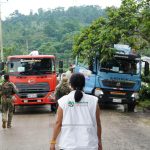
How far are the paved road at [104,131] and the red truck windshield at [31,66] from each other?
1647 millimetres

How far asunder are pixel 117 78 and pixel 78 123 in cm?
1511

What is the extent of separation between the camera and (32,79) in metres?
18.9

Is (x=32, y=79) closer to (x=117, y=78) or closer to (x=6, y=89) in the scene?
(x=117, y=78)

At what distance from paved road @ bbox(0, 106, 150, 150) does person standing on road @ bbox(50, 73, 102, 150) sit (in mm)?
5853

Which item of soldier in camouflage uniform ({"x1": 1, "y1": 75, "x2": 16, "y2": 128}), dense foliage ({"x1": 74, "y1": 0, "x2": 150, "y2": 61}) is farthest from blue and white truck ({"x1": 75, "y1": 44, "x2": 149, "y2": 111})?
soldier in camouflage uniform ({"x1": 1, "y1": 75, "x2": 16, "y2": 128})

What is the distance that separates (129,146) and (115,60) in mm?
9291

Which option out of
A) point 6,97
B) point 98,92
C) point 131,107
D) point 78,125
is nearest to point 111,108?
point 131,107

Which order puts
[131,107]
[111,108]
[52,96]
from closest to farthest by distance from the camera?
1. [52,96]
2. [131,107]
3. [111,108]

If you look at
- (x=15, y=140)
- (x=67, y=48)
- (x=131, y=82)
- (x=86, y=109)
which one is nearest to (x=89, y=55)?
(x=131, y=82)

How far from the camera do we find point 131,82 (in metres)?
20.4

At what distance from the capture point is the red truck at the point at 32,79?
18.8 meters

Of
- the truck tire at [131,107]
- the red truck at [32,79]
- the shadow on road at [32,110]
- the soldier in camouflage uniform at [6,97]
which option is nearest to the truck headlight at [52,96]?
the red truck at [32,79]

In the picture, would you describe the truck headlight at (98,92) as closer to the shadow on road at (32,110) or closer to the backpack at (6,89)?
the shadow on road at (32,110)

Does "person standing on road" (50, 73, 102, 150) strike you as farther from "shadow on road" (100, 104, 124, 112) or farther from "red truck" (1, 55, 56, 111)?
"shadow on road" (100, 104, 124, 112)
